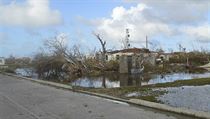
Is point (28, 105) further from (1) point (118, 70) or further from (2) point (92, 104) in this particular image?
(1) point (118, 70)

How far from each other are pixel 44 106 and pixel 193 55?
243 feet

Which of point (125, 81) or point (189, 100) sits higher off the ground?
point (125, 81)

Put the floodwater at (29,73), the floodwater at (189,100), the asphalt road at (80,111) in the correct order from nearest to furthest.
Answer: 1. the asphalt road at (80,111)
2. the floodwater at (189,100)
3. the floodwater at (29,73)

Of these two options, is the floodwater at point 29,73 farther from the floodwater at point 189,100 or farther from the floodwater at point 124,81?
the floodwater at point 189,100

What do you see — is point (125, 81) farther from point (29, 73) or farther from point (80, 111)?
point (29, 73)

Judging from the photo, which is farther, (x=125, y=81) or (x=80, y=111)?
(x=125, y=81)

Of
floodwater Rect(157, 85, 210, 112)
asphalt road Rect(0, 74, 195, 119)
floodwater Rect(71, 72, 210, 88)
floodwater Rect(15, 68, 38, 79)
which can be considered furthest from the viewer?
floodwater Rect(15, 68, 38, 79)

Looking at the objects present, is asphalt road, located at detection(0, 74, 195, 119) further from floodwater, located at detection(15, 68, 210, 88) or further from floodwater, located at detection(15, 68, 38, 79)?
floodwater, located at detection(15, 68, 38, 79)

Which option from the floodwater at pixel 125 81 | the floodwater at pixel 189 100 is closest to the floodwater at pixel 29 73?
the floodwater at pixel 125 81

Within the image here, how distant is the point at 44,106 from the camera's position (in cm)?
1725

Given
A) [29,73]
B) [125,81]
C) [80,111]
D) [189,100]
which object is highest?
[29,73]

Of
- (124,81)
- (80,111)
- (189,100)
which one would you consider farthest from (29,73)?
(80,111)

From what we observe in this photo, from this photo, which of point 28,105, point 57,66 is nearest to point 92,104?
point 28,105

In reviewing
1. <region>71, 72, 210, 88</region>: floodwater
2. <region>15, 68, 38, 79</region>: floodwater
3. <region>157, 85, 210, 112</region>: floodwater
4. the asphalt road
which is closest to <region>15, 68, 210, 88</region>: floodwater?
<region>71, 72, 210, 88</region>: floodwater
